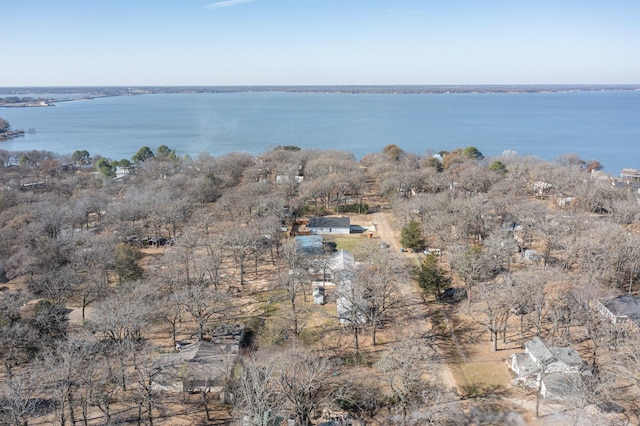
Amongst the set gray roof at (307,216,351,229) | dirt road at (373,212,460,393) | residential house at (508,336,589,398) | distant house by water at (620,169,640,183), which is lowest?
dirt road at (373,212,460,393)

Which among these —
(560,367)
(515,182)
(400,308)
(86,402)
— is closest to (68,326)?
(86,402)

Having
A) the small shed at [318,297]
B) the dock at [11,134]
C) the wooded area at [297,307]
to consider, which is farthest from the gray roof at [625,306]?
the dock at [11,134]

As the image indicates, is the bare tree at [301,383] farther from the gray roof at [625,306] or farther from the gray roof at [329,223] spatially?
the gray roof at [329,223]

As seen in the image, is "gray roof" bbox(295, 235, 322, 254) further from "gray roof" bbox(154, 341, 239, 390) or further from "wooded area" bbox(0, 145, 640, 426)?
"gray roof" bbox(154, 341, 239, 390)

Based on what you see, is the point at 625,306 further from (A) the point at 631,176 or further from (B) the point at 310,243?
(A) the point at 631,176

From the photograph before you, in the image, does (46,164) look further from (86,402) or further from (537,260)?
(537,260)

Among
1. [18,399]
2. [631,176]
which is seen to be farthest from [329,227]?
[631,176]

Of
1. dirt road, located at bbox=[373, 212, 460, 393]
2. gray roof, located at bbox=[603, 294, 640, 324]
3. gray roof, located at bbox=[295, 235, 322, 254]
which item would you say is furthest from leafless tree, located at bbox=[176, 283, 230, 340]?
gray roof, located at bbox=[603, 294, 640, 324]
